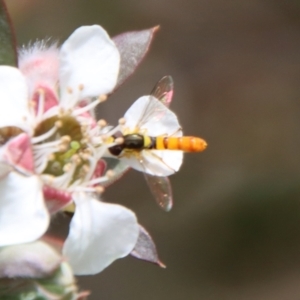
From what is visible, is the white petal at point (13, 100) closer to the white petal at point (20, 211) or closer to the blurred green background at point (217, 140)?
the white petal at point (20, 211)

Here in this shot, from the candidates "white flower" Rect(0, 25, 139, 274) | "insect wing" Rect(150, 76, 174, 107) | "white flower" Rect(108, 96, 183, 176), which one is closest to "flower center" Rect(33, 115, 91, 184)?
"white flower" Rect(0, 25, 139, 274)

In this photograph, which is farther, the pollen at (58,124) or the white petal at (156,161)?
the white petal at (156,161)

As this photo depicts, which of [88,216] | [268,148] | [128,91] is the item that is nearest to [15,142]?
[88,216]

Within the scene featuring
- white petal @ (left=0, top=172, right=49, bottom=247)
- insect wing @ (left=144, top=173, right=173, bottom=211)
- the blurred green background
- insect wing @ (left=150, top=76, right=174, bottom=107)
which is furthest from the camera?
the blurred green background

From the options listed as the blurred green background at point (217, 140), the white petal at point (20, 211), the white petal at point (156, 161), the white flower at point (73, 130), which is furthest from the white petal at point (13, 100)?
the blurred green background at point (217, 140)

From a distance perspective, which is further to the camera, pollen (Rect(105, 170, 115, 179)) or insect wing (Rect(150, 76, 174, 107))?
insect wing (Rect(150, 76, 174, 107))

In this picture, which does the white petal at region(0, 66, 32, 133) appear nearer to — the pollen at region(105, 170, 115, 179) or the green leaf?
the green leaf

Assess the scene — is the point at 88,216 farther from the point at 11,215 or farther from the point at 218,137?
the point at 218,137
